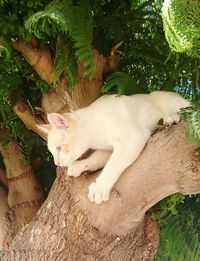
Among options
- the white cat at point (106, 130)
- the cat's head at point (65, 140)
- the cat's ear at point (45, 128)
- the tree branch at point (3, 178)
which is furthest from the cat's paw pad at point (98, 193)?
the tree branch at point (3, 178)

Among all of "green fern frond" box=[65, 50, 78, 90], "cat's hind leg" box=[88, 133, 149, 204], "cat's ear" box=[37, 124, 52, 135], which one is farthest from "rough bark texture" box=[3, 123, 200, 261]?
"green fern frond" box=[65, 50, 78, 90]

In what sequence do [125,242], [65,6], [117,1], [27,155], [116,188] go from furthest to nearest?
[27,155], [117,1], [125,242], [116,188], [65,6]

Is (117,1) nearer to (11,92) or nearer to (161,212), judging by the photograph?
(11,92)

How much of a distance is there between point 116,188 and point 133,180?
6 centimetres

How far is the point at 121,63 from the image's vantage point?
1.67m

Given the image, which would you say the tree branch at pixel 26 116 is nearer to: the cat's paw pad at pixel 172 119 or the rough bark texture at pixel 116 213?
the rough bark texture at pixel 116 213

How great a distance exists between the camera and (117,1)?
162cm

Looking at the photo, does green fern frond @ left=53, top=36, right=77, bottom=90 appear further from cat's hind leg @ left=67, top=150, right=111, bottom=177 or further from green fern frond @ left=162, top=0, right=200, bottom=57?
green fern frond @ left=162, top=0, right=200, bottom=57

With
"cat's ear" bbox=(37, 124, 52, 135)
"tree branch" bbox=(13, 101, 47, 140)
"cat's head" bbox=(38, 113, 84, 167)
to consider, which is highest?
"tree branch" bbox=(13, 101, 47, 140)

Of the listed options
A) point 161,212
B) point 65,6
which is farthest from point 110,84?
point 161,212

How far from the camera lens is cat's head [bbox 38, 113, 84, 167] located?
140cm

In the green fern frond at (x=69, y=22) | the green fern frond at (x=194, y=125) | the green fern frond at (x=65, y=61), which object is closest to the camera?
the green fern frond at (x=194, y=125)

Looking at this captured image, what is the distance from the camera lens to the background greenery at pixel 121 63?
4.37 feet

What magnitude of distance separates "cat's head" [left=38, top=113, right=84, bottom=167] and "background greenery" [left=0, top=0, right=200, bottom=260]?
120mm
